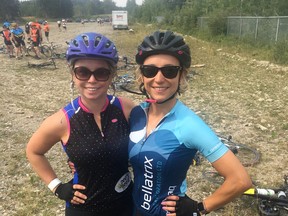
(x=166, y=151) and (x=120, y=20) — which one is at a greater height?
(x=120, y=20)

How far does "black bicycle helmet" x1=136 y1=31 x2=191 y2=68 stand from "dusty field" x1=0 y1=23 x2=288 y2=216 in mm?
3607

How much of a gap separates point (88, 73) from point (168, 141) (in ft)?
2.97

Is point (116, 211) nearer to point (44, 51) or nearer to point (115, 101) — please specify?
point (115, 101)

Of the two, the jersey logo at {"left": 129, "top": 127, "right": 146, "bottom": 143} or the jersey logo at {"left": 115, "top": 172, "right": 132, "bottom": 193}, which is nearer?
the jersey logo at {"left": 129, "top": 127, "right": 146, "bottom": 143}

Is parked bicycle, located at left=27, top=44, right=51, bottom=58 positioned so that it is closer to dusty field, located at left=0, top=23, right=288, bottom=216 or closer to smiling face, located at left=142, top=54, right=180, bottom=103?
dusty field, located at left=0, top=23, right=288, bottom=216

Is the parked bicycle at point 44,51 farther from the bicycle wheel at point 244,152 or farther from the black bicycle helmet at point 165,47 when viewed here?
the black bicycle helmet at point 165,47

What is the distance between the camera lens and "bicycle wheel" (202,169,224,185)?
607 centimetres

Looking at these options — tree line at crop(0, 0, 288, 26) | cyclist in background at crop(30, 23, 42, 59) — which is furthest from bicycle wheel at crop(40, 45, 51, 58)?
tree line at crop(0, 0, 288, 26)

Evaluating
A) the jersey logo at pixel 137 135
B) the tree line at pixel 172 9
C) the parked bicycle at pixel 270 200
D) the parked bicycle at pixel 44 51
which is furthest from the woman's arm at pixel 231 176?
the tree line at pixel 172 9

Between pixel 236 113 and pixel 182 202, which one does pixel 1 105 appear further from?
pixel 182 202

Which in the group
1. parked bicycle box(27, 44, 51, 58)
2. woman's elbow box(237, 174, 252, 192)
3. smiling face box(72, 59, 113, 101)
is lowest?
parked bicycle box(27, 44, 51, 58)

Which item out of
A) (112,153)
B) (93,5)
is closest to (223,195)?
(112,153)

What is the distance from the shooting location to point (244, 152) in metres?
7.43

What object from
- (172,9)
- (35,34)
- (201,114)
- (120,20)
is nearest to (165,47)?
(201,114)
